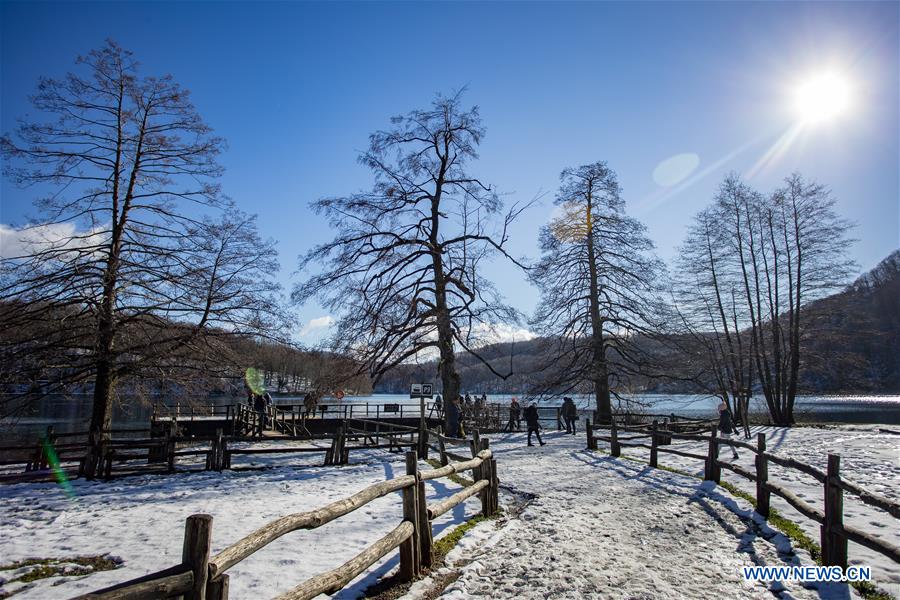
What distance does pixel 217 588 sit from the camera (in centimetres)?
314

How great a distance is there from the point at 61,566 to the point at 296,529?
4298 millimetres

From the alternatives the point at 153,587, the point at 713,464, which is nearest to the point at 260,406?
the point at 713,464

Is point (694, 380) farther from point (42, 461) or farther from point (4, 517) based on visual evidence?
point (42, 461)

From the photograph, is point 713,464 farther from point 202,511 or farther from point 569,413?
point 569,413

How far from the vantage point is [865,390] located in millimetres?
29359

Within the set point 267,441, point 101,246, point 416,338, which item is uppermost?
point 101,246

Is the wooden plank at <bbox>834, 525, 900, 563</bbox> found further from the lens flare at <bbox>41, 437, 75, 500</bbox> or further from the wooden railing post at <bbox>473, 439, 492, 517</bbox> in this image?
the lens flare at <bbox>41, 437, 75, 500</bbox>

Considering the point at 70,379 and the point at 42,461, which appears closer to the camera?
the point at 70,379

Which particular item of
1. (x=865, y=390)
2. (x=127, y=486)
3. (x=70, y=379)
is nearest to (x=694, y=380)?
(x=865, y=390)

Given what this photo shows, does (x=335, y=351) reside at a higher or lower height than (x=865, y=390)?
higher

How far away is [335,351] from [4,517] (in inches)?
384

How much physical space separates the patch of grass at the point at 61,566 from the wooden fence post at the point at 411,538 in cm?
370

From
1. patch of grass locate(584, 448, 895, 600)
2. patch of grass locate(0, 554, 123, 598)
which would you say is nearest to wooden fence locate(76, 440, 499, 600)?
patch of grass locate(0, 554, 123, 598)

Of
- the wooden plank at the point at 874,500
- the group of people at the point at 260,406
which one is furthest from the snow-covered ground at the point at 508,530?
the group of people at the point at 260,406
